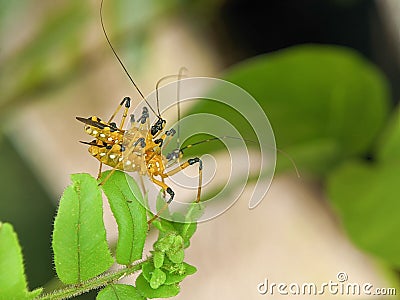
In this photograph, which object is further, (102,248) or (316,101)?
(316,101)

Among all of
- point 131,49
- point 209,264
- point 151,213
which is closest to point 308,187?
point 209,264

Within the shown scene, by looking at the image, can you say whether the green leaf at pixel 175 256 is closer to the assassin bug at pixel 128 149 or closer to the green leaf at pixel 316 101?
the assassin bug at pixel 128 149

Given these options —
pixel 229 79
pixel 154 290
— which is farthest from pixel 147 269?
pixel 229 79

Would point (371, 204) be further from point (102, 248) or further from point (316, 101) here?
point (102, 248)

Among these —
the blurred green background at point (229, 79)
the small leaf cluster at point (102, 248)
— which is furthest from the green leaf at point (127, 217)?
the blurred green background at point (229, 79)

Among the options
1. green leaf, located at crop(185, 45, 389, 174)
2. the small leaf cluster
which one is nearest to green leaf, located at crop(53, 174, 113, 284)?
the small leaf cluster

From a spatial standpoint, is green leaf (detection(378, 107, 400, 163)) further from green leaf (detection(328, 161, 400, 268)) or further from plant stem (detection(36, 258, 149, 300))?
plant stem (detection(36, 258, 149, 300))

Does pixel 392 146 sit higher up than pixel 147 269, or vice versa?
pixel 147 269

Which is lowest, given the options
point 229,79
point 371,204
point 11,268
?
point 371,204
